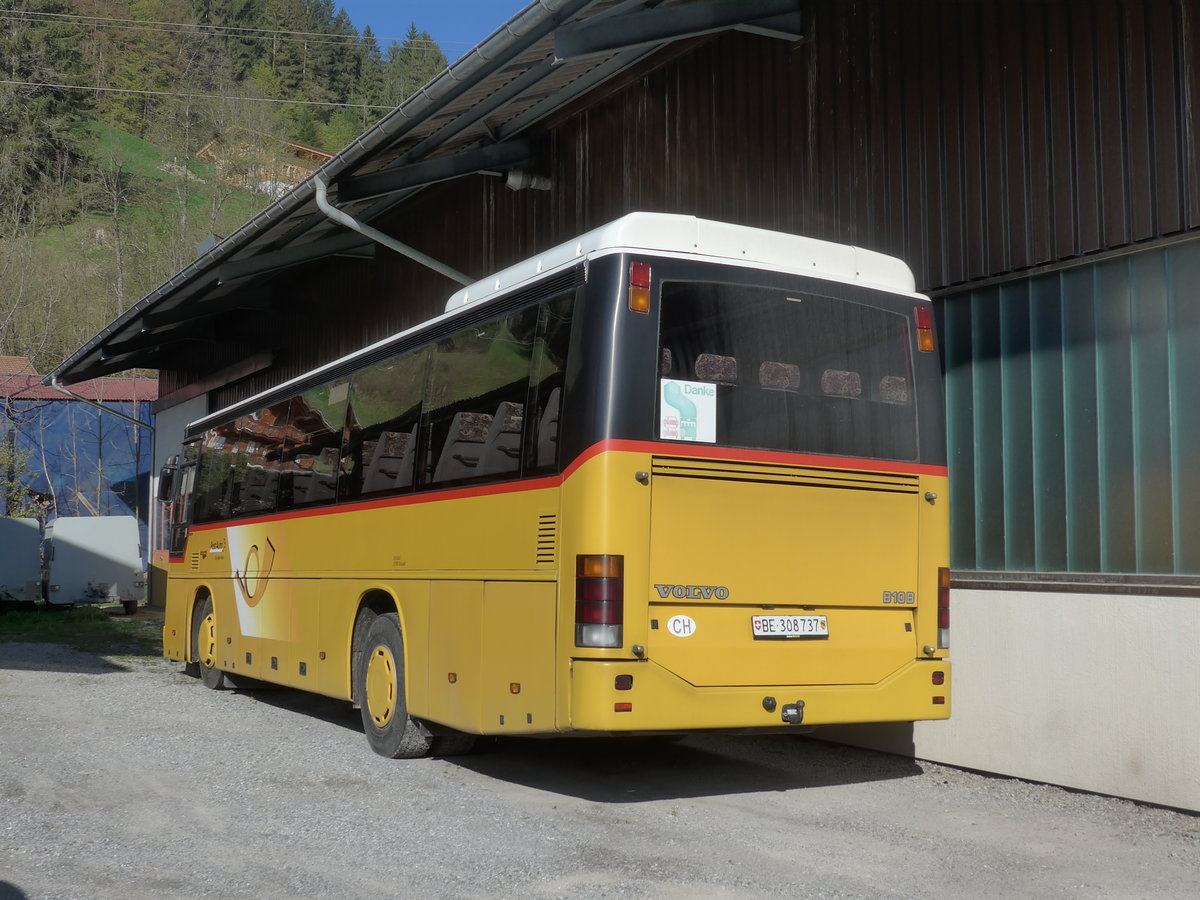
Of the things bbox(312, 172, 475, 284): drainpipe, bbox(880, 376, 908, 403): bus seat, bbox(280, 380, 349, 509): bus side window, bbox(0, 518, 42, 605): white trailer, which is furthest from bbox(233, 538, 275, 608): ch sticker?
bbox(0, 518, 42, 605): white trailer

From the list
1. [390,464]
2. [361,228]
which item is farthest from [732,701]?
[361,228]

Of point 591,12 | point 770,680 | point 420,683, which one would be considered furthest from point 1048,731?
point 591,12

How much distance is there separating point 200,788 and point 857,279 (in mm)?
4790

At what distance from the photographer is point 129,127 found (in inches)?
2662

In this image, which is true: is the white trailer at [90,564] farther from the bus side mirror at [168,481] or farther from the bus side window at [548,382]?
the bus side window at [548,382]

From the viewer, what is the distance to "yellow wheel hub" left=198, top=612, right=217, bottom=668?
519 inches

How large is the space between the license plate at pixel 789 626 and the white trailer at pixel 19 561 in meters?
23.4

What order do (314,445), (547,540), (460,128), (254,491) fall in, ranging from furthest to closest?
(460,128) < (254,491) < (314,445) < (547,540)

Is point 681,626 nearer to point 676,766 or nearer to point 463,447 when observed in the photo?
point 463,447

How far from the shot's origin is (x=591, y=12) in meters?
10.2

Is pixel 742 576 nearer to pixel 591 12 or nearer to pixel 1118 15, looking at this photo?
pixel 1118 15

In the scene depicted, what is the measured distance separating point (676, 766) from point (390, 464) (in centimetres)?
282

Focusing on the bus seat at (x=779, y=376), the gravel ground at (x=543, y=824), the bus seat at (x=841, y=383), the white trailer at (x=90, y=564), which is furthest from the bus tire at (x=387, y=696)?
the white trailer at (x=90, y=564)

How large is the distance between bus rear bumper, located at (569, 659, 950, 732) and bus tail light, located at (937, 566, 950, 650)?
4.9 inches
